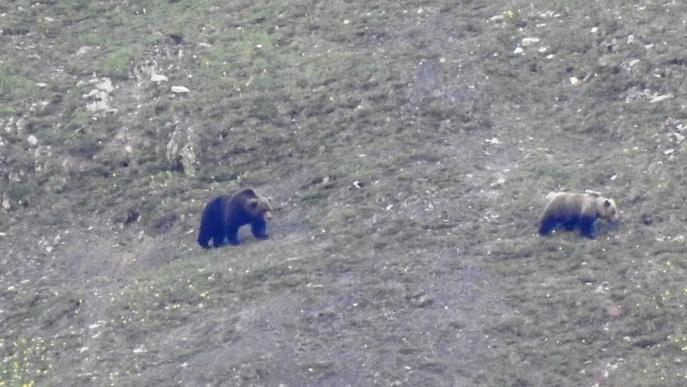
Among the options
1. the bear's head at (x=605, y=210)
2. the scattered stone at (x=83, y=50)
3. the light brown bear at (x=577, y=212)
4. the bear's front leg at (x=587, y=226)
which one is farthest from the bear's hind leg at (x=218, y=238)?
the scattered stone at (x=83, y=50)

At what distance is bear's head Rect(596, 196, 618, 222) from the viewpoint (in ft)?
67.8

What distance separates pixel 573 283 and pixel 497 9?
10322 mm

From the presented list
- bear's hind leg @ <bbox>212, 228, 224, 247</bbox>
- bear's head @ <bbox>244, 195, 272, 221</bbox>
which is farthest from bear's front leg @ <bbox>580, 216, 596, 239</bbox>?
bear's hind leg @ <bbox>212, 228, 224, 247</bbox>

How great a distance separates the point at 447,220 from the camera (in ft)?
71.6

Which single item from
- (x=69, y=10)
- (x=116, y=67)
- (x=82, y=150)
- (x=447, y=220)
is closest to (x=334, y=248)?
(x=447, y=220)

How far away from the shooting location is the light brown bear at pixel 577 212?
20672mm

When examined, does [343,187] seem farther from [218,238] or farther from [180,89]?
[180,89]

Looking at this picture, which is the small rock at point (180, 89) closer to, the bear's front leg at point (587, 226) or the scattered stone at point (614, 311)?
the bear's front leg at point (587, 226)

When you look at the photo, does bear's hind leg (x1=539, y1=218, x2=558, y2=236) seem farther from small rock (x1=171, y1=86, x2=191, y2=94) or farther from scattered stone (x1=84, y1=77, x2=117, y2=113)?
scattered stone (x1=84, y1=77, x2=117, y2=113)

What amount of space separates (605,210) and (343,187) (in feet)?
15.4

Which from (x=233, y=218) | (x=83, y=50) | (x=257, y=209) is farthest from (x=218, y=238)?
(x=83, y=50)

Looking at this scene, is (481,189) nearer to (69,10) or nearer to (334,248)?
(334,248)

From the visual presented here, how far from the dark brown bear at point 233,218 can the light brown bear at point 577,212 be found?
444 cm

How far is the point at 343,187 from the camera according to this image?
77.5ft
